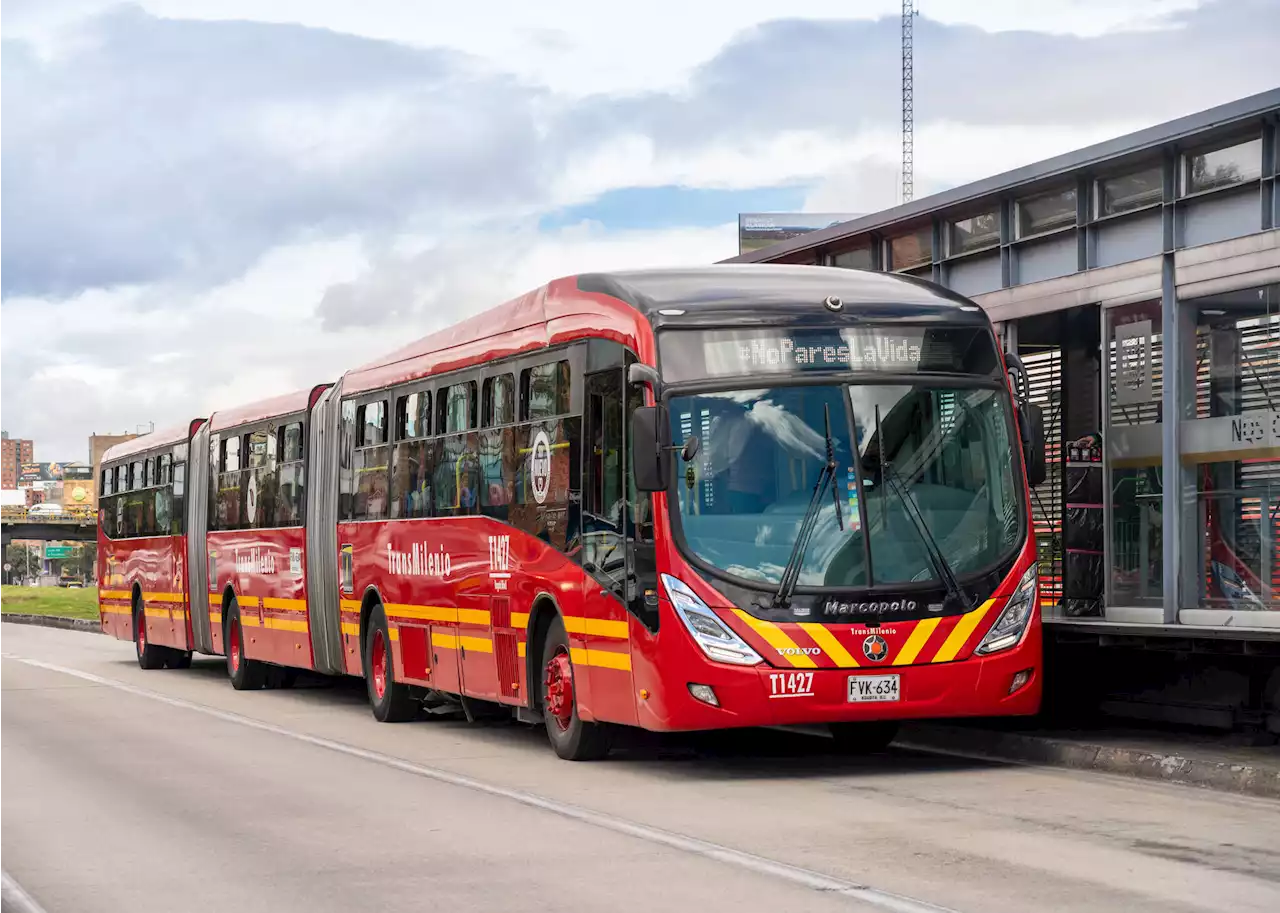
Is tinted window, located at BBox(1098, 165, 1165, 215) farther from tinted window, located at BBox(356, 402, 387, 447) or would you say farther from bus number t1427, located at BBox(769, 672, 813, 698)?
tinted window, located at BBox(356, 402, 387, 447)

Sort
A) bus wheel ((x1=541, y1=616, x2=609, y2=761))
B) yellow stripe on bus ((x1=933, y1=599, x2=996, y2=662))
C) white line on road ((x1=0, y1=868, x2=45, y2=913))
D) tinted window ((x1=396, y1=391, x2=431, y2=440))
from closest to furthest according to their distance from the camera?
white line on road ((x1=0, y1=868, x2=45, y2=913)), yellow stripe on bus ((x1=933, y1=599, x2=996, y2=662)), bus wheel ((x1=541, y1=616, x2=609, y2=761)), tinted window ((x1=396, y1=391, x2=431, y2=440))

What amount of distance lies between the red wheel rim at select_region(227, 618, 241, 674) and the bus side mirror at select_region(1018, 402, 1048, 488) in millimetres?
13987

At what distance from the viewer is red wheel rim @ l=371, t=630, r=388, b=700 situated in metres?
19.9

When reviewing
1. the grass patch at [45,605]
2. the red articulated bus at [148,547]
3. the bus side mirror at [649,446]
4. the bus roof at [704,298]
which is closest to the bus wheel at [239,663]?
the red articulated bus at [148,547]

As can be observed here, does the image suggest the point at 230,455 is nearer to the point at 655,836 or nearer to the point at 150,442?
the point at 150,442

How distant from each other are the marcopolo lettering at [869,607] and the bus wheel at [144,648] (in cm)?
2004

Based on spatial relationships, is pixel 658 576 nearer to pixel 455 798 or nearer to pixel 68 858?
pixel 455 798

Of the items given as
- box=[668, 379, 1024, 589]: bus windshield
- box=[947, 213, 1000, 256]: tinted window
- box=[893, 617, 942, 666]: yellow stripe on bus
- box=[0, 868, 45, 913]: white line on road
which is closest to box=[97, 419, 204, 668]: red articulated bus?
box=[947, 213, 1000, 256]: tinted window

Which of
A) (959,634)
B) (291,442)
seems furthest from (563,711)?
(291,442)

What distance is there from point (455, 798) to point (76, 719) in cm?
898

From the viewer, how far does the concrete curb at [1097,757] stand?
41.6 feet

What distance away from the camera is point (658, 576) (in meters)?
13.3

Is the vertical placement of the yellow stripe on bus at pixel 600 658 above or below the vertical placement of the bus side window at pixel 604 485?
below

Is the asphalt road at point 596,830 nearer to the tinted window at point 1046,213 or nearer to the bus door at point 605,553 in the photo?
the bus door at point 605,553
